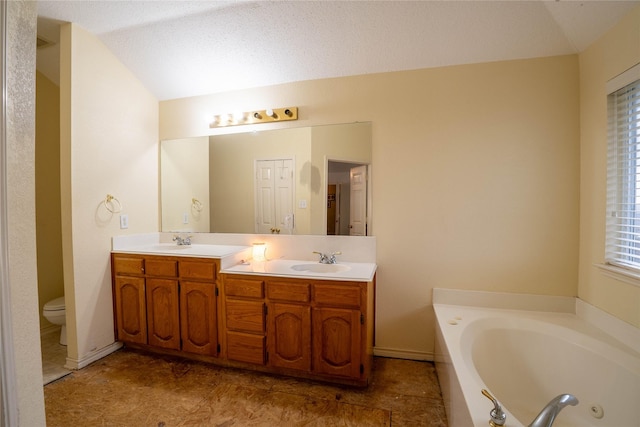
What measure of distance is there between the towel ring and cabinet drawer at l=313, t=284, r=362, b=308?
1.92 m

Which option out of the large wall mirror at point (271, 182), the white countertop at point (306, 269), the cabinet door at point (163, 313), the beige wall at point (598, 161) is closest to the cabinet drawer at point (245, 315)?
the white countertop at point (306, 269)

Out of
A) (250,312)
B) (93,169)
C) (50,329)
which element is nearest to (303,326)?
(250,312)

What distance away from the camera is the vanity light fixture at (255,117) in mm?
2352

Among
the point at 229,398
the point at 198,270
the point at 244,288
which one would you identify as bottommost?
the point at 229,398

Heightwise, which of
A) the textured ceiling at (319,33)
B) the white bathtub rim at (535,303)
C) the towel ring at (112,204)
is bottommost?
the white bathtub rim at (535,303)

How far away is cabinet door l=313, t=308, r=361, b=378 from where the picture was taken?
5.75ft

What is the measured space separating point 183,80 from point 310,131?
4.33ft

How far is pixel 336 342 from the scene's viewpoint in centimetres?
178

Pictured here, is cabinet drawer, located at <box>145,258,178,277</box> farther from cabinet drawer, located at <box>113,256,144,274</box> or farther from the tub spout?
the tub spout

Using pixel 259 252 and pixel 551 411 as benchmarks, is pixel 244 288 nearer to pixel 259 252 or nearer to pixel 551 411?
pixel 259 252

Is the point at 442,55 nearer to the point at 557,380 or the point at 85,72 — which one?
the point at 557,380

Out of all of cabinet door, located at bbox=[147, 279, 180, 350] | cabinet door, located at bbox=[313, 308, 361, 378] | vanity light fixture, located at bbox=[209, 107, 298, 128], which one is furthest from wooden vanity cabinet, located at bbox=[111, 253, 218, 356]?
vanity light fixture, located at bbox=[209, 107, 298, 128]

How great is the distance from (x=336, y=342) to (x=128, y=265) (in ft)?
6.17

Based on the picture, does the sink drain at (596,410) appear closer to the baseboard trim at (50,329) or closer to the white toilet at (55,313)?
the white toilet at (55,313)
